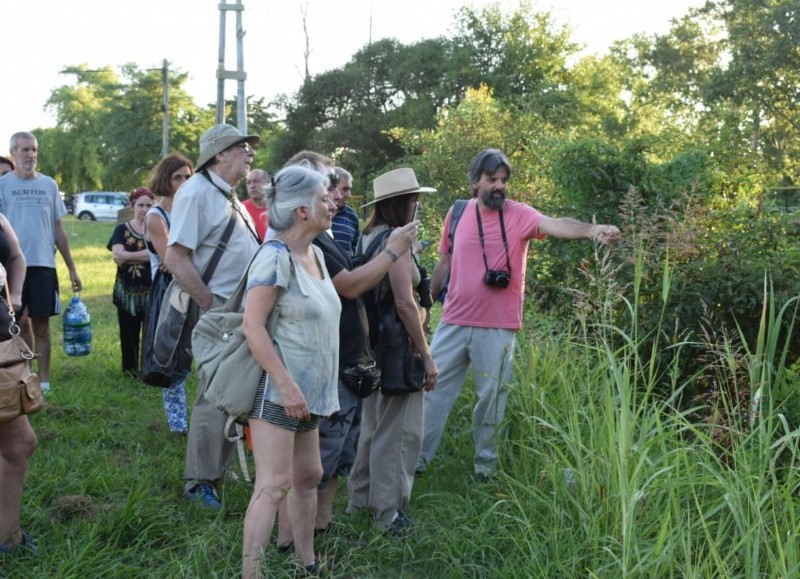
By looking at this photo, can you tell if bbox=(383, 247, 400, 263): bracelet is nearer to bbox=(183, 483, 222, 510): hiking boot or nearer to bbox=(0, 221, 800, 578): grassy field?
bbox=(0, 221, 800, 578): grassy field

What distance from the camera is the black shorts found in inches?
278

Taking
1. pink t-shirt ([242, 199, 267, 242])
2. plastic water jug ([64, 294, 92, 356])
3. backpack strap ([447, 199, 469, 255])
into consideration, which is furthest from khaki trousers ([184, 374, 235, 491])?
plastic water jug ([64, 294, 92, 356])

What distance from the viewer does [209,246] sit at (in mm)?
4992

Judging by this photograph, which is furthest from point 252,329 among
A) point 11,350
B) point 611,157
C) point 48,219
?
point 611,157

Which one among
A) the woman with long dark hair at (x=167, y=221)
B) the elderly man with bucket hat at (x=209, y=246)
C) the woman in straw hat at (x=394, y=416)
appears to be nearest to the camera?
the woman in straw hat at (x=394, y=416)

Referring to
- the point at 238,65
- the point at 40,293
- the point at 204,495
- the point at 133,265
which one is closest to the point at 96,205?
the point at 238,65

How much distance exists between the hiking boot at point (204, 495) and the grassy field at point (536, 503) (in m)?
0.06

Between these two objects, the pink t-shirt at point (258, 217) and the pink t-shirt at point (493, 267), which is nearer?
the pink t-shirt at point (493, 267)

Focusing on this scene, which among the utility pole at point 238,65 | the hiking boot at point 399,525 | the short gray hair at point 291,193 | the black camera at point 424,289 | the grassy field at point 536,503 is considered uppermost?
the utility pole at point 238,65

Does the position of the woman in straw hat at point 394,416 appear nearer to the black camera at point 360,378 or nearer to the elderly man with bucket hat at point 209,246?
the black camera at point 360,378

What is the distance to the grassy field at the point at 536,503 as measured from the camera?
3.37 metres

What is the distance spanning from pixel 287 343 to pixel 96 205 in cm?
6348

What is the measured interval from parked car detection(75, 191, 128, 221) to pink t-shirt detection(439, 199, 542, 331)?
6090cm

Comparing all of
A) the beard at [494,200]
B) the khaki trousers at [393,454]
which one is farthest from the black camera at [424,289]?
the beard at [494,200]
